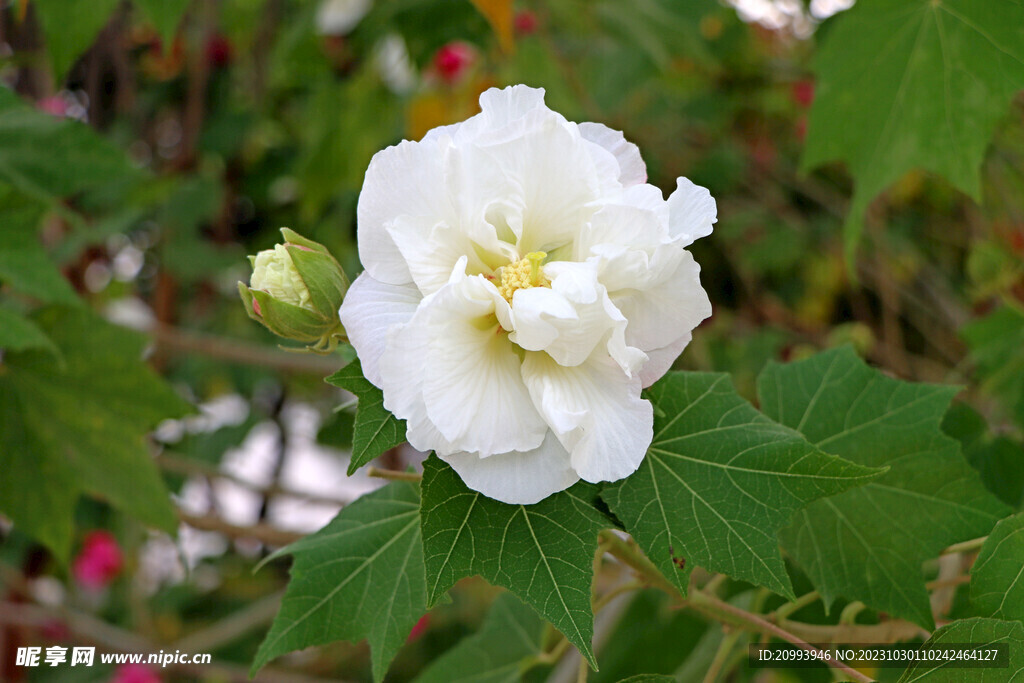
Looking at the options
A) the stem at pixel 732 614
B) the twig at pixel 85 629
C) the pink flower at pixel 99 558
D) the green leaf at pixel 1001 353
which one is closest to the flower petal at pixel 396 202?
the stem at pixel 732 614

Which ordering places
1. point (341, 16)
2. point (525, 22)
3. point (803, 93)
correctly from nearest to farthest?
point (525, 22), point (341, 16), point (803, 93)

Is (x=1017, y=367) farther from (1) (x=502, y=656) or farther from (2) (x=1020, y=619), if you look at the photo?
(1) (x=502, y=656)

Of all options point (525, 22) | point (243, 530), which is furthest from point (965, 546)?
point (525, 22)

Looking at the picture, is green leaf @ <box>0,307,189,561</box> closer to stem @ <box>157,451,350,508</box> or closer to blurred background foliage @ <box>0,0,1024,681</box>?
blurred background foliage @ <box>0,0,1024,681</box>

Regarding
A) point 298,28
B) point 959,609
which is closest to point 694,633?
point 959,609

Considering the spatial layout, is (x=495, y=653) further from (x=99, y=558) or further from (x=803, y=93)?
(x=803, y=93)

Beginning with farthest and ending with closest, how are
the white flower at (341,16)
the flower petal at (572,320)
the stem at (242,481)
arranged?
the white flower at (341,16) → the stem at (242,481) → the flower petal at (572,320)

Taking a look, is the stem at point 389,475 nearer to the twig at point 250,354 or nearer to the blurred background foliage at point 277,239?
the blurred background foliage at point 277,239

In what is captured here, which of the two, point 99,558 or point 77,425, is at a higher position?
point 77,425
